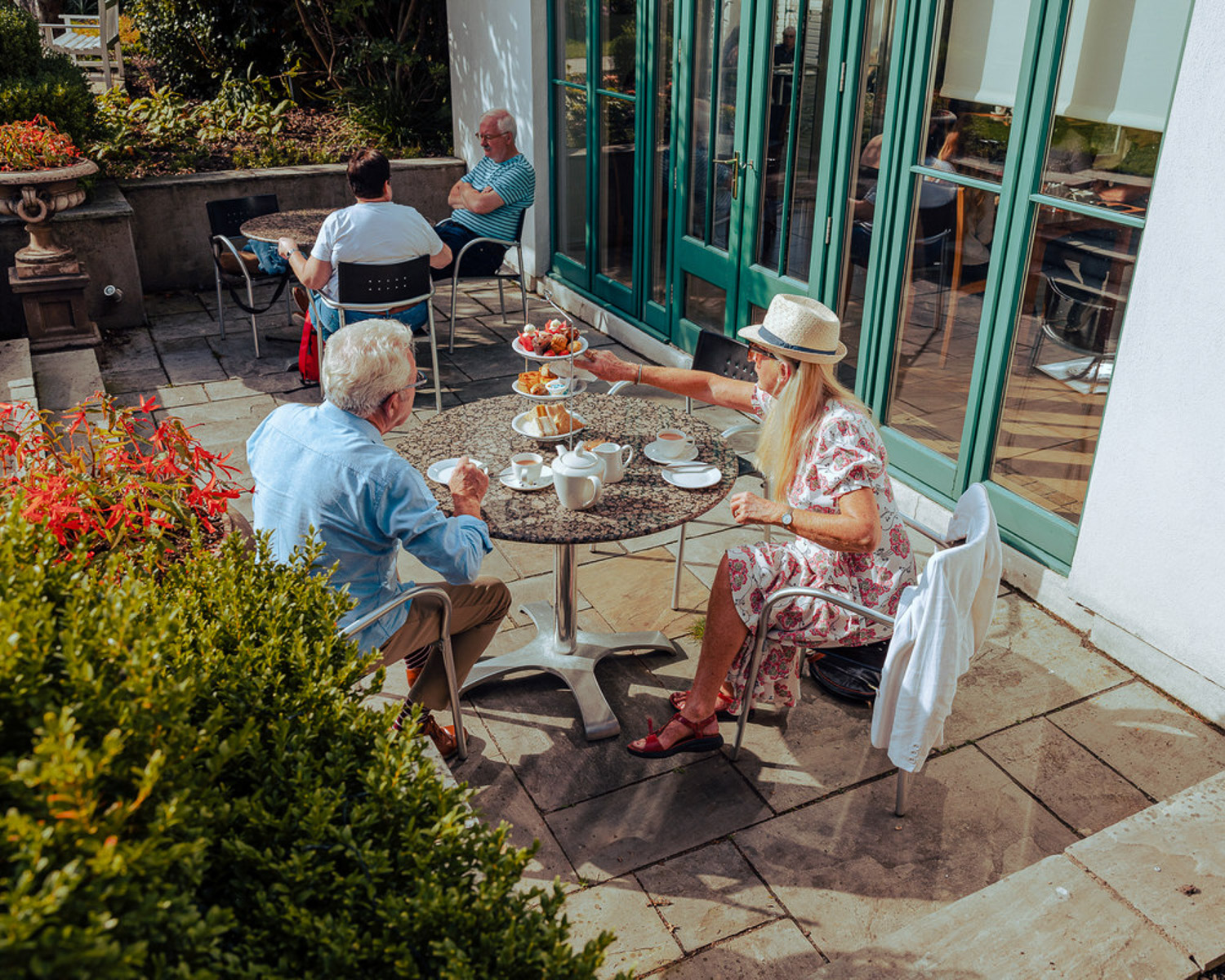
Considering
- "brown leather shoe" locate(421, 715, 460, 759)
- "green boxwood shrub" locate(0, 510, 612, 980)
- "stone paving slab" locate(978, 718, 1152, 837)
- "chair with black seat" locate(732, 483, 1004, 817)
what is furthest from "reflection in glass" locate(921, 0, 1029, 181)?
"green boxwood shrub" locate(0, 510, 612, 980)

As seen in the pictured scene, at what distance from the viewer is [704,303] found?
6.27 meters

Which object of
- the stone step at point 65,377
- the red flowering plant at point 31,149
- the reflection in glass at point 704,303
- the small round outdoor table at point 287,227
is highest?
the red flowering plant at point 31,149

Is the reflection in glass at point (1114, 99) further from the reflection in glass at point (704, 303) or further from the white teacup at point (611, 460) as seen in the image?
the reflection in glass at point (704, 303)

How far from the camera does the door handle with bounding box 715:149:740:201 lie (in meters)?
5.61

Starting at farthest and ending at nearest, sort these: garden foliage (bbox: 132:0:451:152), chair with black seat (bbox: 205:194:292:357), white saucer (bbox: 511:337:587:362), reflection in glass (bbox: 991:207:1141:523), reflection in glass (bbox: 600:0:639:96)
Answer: garden foliage (bbox: 132:0:451:152) → chair with black seat (bbox: 205:194:292:357) → reflection in glass (bbox: 600:0:639:96) → white saucer (bbox: 511:337:587:362) → reflection in glass (bbox: 991:207:1141:523)

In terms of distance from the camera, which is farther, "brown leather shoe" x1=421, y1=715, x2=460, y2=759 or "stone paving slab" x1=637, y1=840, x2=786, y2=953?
"brown leather shoe" x1=421, y1=715, x2=460, y2=759

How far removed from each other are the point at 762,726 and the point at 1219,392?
5.93 ft

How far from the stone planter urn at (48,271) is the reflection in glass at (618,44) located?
347 centimetres

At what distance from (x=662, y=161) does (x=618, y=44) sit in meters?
0.89

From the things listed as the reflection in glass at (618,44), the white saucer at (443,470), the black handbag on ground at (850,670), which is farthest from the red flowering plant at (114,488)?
the reflection in glass at (618,44)

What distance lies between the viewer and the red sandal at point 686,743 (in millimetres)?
3193

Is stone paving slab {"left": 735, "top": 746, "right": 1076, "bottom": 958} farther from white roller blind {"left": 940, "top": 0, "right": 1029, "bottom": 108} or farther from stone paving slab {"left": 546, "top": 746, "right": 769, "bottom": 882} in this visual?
white roller blind {"left": 940, "top": 0, "right": 1029, "bottom": 108}

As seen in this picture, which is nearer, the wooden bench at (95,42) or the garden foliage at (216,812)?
the garden foliage at (216,812)

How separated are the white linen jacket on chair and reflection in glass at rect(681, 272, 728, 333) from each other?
346 cm
